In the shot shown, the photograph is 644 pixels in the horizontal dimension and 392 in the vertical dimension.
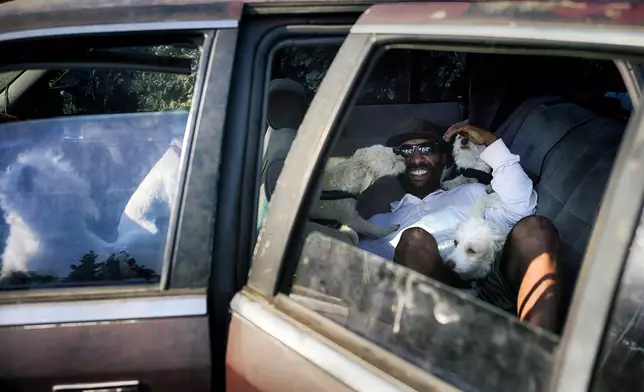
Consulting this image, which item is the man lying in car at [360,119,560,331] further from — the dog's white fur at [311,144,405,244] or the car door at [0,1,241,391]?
the car door at [0,1,241,391]

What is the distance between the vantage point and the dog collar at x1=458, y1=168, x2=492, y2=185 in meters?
2.86

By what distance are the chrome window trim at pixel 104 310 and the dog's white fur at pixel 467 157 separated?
1578mm

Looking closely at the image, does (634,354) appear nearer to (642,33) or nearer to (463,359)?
(463,359)

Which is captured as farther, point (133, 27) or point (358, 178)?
point (358, 178)

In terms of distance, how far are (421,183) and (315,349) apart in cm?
163

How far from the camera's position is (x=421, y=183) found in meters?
2.91

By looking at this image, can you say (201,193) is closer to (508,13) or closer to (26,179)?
(26,179)

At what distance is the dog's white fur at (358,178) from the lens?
234cm

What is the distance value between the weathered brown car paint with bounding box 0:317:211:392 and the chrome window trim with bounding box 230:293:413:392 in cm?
12


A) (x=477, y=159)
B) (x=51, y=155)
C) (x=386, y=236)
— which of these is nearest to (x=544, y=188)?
(x=477, y=159)

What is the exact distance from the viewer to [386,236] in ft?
8.04

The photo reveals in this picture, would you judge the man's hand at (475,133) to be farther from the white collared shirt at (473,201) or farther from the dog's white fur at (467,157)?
the white collared shirt at (473,201)

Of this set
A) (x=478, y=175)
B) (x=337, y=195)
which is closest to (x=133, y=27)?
(x=337, y=195)

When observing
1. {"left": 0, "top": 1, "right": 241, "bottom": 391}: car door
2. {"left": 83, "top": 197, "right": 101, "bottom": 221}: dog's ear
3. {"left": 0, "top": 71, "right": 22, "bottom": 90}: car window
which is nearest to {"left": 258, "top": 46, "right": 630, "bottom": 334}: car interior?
{"left": 0, "top": 1, "right": 241, "bottom": 391}: car door
